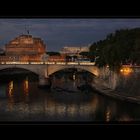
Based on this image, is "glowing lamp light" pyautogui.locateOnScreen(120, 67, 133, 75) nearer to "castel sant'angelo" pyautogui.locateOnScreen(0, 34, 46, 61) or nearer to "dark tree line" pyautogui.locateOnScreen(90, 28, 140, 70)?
"dark tree line" pyautogui.locateOnScreen(90, 28, 140, 70)

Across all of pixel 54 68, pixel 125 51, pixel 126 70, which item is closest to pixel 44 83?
pixel 54 68

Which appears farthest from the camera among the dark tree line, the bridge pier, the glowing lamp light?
the bridge pier

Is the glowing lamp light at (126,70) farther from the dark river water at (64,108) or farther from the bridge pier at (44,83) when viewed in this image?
the bridge pier at (44,83)

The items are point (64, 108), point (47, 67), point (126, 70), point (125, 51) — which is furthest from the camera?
point (47, 67)

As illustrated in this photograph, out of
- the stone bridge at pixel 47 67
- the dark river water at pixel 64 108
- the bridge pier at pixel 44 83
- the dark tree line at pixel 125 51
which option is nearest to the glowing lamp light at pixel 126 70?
the dark tree line at pixel 125 51

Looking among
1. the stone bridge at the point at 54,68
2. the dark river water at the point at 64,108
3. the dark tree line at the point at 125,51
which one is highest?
the dark tree line at the point at 125,51

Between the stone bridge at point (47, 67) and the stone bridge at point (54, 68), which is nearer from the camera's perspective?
the stone bridge at point (54, 68)

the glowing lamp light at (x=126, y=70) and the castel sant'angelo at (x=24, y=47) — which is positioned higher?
the castel sant'angelo at (x=24, y=47)

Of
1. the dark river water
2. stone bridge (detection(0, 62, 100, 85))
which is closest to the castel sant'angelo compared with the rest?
stone bridge (detection(0, 62, 100, 85))

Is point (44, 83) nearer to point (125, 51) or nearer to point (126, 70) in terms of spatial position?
point (126, 70)

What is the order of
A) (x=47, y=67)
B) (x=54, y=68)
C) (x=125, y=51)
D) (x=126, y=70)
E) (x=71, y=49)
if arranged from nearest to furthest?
(x=125, y=51)
(x=126, y=70)
(x=54, y=68)
(x=47, y=67)
(x=71, y=49)
